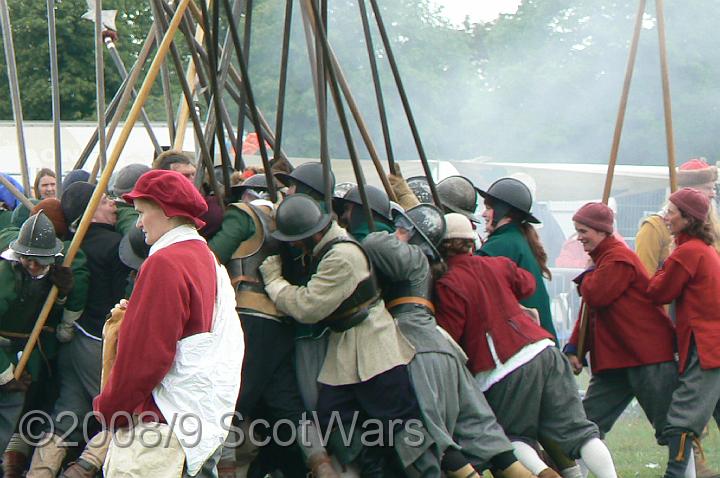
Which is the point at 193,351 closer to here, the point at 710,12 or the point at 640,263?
the point at 640,263

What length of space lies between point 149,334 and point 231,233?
184 centimetres

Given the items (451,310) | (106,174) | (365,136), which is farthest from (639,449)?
(106,174)

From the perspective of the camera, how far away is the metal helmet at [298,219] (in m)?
6.44

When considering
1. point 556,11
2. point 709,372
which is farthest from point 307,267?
point 556,11

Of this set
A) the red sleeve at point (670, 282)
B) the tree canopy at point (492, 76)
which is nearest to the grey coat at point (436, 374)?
the red sleeve at point (670, 282)

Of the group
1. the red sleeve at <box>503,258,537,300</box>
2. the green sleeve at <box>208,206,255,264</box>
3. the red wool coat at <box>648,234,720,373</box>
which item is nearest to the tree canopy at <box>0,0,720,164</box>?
the red wool coat at <box>648,234,720,373</box>

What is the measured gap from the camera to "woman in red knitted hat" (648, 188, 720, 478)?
7.47 meters

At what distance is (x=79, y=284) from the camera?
274 inches

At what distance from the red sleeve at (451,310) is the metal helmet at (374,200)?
492 millimetres

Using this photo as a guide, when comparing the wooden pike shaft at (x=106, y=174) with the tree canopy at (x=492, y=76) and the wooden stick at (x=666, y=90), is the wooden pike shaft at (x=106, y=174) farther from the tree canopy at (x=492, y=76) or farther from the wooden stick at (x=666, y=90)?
the tree canopy at (x=492, y=76)

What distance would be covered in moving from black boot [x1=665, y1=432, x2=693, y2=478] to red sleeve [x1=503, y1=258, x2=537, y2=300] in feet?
4.10

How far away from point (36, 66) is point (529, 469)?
72.5 ft

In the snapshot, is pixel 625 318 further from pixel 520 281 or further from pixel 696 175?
pixel 696 175

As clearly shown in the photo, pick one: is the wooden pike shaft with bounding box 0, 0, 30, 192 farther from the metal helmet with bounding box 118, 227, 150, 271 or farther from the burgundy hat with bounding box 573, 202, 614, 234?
the burgundy hat with bounding box 573, 202, 614, 234
